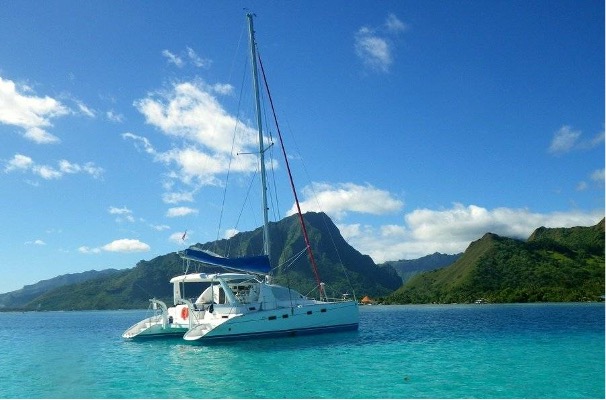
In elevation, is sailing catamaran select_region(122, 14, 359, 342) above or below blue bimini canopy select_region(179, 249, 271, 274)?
below

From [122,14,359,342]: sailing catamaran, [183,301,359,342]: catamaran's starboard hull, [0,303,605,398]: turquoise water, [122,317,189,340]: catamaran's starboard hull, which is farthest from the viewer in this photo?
[122,317,189,340]: catamaran's starboard hull

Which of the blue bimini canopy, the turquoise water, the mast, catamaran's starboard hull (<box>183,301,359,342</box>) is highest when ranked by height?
the mast

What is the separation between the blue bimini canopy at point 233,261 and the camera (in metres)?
35.1

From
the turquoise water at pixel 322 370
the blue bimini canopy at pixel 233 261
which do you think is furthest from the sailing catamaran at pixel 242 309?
the turquoise water at pixel 322 370

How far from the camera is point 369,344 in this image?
31.1 meters

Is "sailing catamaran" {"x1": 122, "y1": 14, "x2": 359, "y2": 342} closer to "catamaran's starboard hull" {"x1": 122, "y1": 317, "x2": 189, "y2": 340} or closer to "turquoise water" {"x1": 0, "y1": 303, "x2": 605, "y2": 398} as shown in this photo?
"catamaran's starboard hull" {"x1": 122, "y1": 317, "x2": 189, "y2": 340}

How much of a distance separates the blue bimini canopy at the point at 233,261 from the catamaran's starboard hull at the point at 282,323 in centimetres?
358

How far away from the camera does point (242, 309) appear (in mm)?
33625

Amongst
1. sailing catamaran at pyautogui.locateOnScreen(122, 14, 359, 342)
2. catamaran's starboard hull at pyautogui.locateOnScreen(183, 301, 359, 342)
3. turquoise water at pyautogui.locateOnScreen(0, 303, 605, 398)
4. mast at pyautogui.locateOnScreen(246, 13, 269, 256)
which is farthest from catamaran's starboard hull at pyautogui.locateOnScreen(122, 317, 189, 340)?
mast at pyautogui.locateOnScreen(246, 13, 269, 256)

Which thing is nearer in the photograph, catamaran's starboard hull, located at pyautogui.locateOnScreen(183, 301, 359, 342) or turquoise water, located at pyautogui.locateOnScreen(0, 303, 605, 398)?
turquoise water, located at pyautogui.locateOnScreen(0, 303, 605, 398)

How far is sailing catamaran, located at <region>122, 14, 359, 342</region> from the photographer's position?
107ft

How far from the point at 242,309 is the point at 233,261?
12.1ft

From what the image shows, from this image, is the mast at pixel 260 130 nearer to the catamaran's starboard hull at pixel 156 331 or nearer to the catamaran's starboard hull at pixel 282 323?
the catamaran's starboard hull at pixel 282 323

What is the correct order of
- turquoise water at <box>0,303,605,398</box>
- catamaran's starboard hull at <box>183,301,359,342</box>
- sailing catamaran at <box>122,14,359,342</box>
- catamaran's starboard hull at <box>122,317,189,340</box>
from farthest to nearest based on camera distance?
catamaran's starboard hull at <box>122,317,189,340</box>, sailing catamaran at <box>122,14,359,342</box>, catamaran's starboard hull at <box>183,301,359,342</box>, turquoise water at <box>0,303,605,398</box>
